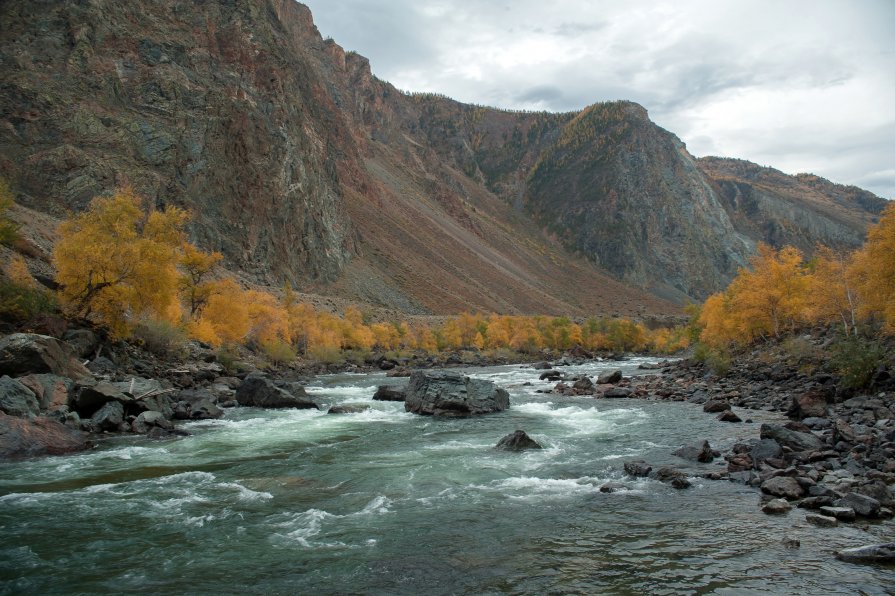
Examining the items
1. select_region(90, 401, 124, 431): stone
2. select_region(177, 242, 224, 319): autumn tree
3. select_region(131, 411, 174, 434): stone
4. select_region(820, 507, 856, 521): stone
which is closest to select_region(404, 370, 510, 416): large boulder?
select_region(131, 411, 174, 434): stone

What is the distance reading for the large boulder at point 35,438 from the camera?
596 inches

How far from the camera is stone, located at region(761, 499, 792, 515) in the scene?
11.0 meters

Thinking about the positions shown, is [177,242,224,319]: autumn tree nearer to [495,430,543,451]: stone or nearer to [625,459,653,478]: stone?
[495,430,543,451]: stone

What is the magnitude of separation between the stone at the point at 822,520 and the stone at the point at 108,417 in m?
20.4

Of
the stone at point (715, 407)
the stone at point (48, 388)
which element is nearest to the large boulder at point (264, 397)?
the stone at point (48, 388)

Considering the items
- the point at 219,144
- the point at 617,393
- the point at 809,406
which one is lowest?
the point at 617,393

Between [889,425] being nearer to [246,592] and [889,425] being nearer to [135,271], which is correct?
[246,592]

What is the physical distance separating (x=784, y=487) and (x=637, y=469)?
11.4ft

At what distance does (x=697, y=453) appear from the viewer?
15680 mm

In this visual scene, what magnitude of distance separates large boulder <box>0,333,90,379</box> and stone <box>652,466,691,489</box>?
67.6 feet

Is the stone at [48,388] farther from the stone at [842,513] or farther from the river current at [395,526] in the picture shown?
the stone at [842,513]


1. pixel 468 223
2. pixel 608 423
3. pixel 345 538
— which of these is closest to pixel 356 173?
pixel 468 223

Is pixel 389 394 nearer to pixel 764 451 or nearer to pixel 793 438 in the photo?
pixel 764 451

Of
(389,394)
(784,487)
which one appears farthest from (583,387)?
(784,487)
